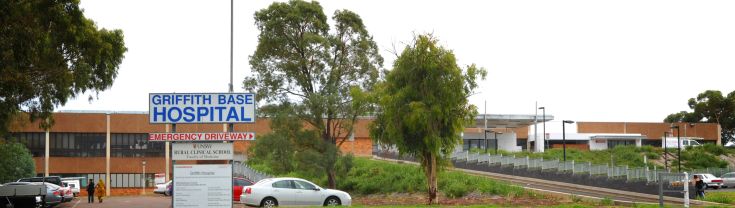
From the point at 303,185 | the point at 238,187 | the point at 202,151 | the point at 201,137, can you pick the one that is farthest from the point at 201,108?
the point at 238,187

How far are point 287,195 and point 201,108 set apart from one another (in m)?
6.99

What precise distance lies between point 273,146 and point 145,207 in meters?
12.6

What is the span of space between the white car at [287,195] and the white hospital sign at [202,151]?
628 cm

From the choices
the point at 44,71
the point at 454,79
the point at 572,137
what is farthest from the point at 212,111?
the point at 572,137

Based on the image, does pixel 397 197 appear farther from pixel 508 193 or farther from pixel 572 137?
pixel 572 137

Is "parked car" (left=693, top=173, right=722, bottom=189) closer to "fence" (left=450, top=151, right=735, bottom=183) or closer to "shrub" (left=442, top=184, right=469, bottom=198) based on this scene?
"fence" (left=450, top=151, right=735, bottom=183)

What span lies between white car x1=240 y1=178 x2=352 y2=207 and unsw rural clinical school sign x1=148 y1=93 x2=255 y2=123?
19.9 feet

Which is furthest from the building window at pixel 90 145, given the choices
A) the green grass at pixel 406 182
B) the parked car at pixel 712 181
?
the parked car at pixel 712 181

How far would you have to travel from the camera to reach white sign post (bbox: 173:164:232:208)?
23.4 m

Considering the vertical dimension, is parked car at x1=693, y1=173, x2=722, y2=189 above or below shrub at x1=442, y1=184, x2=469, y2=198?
below

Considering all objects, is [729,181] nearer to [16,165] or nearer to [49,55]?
[49,55]

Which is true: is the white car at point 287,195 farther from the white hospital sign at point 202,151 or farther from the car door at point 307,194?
the white hospital sign at point 202,151

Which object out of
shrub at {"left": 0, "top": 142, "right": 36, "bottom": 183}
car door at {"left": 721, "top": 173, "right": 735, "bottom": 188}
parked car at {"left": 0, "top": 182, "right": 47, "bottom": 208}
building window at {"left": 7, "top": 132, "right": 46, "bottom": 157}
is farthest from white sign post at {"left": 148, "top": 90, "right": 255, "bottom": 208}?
building window at {"left": 7, "top": 132, "right": 46, "bottom": 157}

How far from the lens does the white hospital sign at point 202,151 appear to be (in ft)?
77.8
